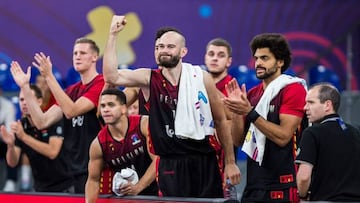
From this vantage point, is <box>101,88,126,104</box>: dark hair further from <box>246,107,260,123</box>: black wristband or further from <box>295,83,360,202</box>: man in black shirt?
<box>295,83,360,202</box>: man in black shirt

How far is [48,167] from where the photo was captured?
12.7 metres

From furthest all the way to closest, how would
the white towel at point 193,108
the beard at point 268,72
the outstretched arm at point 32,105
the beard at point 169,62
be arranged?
the outstretched arm at point 32,105 → the beard at point 169,62 → the white towel at point 193,108 → the beard at point 268,72

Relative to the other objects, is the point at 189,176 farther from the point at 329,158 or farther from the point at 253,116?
the point at 329,158

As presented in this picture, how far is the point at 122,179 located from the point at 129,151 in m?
0.51

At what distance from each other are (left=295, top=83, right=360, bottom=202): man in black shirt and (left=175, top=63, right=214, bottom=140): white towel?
133 centimetres

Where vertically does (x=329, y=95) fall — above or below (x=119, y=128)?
above

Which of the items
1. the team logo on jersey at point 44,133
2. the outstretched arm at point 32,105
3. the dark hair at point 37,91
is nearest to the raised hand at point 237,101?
the outstretched arm at point 32,105

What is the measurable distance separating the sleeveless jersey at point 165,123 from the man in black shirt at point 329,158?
1423mm

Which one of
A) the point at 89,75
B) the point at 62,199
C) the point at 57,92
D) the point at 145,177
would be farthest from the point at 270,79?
the point at 89,75

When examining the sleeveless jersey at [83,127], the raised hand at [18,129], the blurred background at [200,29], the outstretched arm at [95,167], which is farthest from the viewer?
the blurred background at [200,29]

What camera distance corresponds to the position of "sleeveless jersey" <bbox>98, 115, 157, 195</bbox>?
33.1 feet

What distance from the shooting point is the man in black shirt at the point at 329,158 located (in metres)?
8.02

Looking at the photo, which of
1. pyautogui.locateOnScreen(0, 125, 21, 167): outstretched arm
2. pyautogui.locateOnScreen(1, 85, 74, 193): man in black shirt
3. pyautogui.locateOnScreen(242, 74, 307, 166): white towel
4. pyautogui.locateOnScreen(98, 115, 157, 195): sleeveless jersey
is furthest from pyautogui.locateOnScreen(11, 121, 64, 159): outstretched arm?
pyautogui.locateOnScreen(242, 74, 307, 166): white towel

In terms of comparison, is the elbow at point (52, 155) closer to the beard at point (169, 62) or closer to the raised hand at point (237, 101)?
the beard at point (169, 62)
